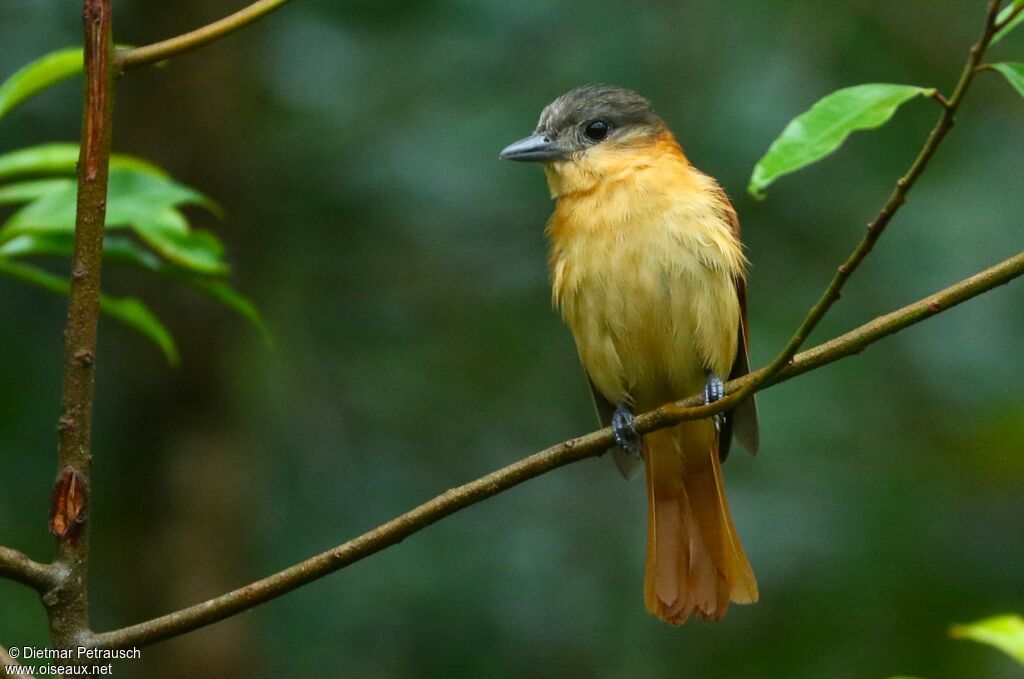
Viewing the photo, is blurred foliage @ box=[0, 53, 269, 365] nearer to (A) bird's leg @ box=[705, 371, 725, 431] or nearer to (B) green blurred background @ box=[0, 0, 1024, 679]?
(A) bird's leg @ box=[705, 371, 725, 431]

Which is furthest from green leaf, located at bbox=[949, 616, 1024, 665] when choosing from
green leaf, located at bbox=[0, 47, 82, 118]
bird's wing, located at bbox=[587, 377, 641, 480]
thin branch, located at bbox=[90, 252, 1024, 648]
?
green leaf, located at bbox=[0, 47, 82, 118]

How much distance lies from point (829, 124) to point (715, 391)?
5.70 ft

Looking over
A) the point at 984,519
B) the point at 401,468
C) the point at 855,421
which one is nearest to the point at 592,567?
the point at 401,468

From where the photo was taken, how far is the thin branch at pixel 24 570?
1830 mm

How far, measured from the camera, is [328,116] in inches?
219

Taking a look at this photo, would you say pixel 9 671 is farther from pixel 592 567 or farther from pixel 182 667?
pixel 592 567

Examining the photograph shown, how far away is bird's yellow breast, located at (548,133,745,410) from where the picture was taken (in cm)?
363

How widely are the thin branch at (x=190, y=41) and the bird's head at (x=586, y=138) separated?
2.00m

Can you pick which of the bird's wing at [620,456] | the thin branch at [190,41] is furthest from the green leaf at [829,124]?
the bird's wing at [620,456]

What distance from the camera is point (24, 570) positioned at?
6.09 feet

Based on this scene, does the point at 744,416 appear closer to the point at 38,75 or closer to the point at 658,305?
the point at 658,305

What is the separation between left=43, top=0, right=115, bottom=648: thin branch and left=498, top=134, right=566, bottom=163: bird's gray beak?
2.16m

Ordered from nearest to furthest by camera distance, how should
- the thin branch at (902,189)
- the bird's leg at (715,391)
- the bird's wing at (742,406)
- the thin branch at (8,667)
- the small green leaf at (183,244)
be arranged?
the thin branch at (8,667) < the thin branch at (902,189) < the small green leaf at (183,244) < the bird's leg at (715,391) < the bird's wing at (742,406)

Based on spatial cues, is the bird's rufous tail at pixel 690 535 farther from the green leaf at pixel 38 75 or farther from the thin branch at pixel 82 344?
the thin branch at pixel 82 344
